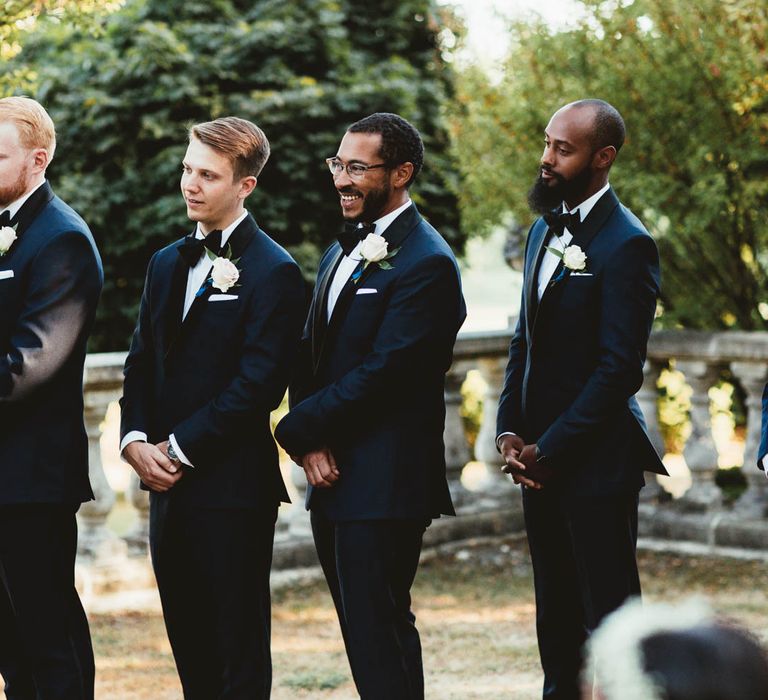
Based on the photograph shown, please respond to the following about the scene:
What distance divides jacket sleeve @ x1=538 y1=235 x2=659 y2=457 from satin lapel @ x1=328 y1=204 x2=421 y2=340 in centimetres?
62

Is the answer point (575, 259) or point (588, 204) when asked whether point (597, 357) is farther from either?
point (588, 204)

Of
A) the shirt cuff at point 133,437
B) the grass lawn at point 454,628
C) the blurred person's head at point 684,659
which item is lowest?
the grass lawn at point 454,628

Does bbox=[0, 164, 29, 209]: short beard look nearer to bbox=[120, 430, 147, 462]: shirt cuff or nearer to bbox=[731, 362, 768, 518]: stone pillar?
bbox=[120, 430, 147, 462]: shirt cuff

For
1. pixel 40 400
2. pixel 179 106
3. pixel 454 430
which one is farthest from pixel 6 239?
pixel 179 106

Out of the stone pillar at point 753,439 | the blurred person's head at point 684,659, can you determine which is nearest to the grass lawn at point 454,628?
the stone pillar at point 753,439

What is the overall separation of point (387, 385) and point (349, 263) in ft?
1.41

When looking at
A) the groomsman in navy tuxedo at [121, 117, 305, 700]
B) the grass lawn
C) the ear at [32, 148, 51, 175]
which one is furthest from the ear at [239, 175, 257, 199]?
the grass lawn

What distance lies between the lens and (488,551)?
746cm

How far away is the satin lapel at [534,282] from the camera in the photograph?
434 cm

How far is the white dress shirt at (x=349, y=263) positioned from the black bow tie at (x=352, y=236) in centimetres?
1

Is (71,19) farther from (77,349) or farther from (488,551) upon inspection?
(488,551)

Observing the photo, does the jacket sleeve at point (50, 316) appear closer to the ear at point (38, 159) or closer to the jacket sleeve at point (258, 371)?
the ear at point (38, 159)

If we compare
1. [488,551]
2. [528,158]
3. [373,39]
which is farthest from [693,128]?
[373,39]

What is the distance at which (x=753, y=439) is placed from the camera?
7.05m
